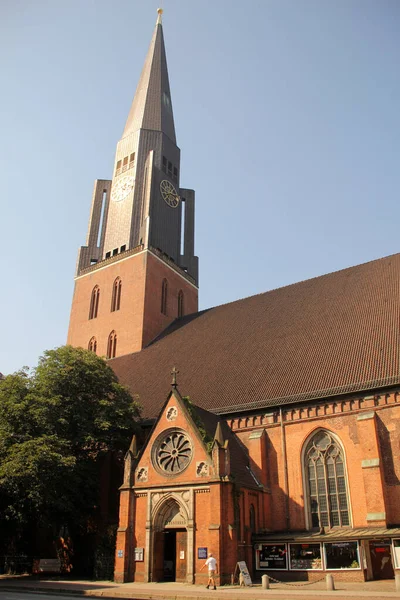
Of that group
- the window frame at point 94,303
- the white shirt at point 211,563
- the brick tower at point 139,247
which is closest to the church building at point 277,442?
the white shirt at point 211,563

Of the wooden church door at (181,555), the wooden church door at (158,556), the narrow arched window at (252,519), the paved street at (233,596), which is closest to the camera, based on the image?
the paved street at (233,596)

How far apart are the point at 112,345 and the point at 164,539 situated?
68.3ft

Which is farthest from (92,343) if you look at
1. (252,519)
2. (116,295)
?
(252,519)

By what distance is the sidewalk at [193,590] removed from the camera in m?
16.6

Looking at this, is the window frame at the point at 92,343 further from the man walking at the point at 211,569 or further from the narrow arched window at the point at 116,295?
the man walking at the point at 211,569

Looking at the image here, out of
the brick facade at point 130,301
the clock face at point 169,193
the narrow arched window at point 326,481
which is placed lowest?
the narrow arched window at point 326,481

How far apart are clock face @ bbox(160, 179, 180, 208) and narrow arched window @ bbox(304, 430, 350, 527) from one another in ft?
94.7

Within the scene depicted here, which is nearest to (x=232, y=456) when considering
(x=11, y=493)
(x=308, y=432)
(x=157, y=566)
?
(x=308, y=432)

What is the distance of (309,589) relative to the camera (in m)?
18.7

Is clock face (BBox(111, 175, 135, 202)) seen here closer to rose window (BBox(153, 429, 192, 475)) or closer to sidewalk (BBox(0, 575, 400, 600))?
rose window (BBox(153, 429, 192, 475))

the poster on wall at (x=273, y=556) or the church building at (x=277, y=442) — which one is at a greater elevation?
the church building at (x=277, y=442)

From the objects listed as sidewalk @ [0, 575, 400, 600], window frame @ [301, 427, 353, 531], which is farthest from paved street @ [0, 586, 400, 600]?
window frame @ [301, 427, 353, 531]

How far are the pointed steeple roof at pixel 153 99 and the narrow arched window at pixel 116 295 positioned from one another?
15616 millimetres

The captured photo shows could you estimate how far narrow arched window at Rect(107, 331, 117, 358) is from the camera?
138ft
